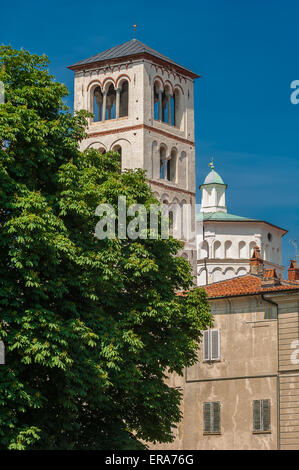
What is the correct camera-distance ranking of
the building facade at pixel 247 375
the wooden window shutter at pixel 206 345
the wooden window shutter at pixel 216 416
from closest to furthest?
the building facade at pixel 247 375 → the wooden window shutter at pixel 216 416 → the wooden window shutter at pixel 206 345

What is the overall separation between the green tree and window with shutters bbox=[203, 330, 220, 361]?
11749 millimetres

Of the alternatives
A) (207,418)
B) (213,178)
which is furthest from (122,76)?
(207,418)

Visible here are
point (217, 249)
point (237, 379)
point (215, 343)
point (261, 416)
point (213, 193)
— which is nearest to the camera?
Result: point (261, 416)

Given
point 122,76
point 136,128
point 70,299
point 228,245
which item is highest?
point 122,76

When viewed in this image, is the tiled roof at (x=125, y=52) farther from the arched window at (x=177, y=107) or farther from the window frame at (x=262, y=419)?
the window frame at (x=262, y=419)

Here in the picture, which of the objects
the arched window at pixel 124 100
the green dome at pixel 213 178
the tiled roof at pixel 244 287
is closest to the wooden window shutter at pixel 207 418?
the tiled roof at pixel 244 287

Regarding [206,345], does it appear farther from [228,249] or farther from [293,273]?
[228,249]

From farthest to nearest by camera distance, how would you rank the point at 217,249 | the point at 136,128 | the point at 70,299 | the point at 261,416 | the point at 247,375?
the point at 217,249, the point at 136,128, the point at 247,375, the point at 261,416, the point at 70,299

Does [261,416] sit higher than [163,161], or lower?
lower

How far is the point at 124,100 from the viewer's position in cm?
7925

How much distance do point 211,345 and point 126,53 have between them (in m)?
34.6

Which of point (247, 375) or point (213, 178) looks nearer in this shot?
point (247, 375)

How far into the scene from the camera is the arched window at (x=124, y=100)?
259 ft

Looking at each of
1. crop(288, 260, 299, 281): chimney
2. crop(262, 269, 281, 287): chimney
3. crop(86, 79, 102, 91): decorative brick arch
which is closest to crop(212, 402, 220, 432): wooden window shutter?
crop(262, 269, 281, 287): chimney
